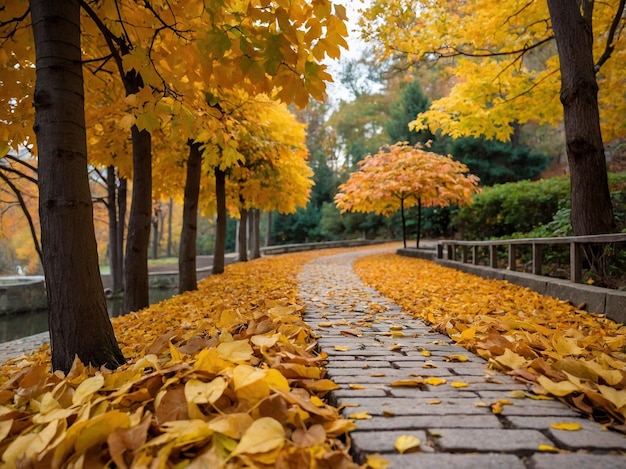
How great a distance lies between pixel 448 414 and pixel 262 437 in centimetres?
80

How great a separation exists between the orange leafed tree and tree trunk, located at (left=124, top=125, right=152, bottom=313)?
26.6ft

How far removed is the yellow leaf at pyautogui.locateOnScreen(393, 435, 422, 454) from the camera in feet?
4.42

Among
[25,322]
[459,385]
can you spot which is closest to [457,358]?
[459,385]

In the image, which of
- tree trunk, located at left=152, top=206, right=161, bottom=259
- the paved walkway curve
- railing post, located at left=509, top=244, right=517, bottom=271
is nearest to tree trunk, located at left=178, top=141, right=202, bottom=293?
the paved walkway curve

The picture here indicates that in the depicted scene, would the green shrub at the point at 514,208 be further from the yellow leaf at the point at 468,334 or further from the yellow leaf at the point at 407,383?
the yellow leaf at the point at 407,383

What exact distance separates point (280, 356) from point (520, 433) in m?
1.16

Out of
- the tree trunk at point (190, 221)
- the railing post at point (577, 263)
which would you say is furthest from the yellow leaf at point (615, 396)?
the tree trunk at point (190, 221)

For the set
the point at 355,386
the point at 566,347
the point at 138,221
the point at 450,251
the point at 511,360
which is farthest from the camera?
the point at 450,251

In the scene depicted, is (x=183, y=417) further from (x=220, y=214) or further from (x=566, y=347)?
(x=220, y=214)

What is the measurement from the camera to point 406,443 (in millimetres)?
1370

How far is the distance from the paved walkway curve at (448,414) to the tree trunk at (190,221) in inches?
213

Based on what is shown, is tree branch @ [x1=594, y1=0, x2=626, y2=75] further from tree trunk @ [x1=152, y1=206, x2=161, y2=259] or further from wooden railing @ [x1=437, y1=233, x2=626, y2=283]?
tree trunk @ [x1=152, y1=206, x2=161, y2=259]

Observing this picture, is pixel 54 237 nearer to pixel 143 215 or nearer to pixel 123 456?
pixel 123 456

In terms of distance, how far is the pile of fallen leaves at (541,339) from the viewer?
1.77 m
